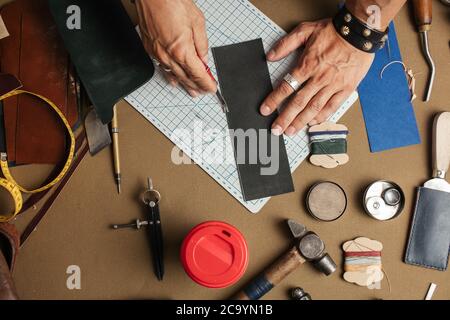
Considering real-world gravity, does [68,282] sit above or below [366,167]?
below

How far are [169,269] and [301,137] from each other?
425mm

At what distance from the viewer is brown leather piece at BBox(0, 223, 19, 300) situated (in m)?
0.92

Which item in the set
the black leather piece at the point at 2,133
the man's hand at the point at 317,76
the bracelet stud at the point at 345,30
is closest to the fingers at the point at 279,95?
the man's hand at the point at 317,76

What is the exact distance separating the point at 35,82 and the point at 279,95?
563mm

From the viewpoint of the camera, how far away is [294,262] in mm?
994

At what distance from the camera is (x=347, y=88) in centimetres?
106

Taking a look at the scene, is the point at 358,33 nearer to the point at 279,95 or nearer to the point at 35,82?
the point at 279,95

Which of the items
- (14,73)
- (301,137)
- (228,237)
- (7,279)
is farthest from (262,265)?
(14,73)

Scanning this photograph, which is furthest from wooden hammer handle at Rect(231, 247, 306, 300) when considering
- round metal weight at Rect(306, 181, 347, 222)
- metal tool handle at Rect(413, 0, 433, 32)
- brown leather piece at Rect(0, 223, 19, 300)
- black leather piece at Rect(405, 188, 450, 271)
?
metal tool handle at Rect(413, 0, 433, 32)

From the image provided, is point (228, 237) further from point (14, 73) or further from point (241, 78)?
point (14, 73)

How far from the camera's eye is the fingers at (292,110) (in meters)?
1.05

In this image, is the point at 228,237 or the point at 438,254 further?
the point at 438,254

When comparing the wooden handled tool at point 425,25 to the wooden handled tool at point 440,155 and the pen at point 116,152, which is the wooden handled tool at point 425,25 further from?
the pen at point 116,152

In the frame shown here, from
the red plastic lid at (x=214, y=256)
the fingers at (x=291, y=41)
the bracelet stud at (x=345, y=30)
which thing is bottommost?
the red plastic lid at (x=214, y=256)
